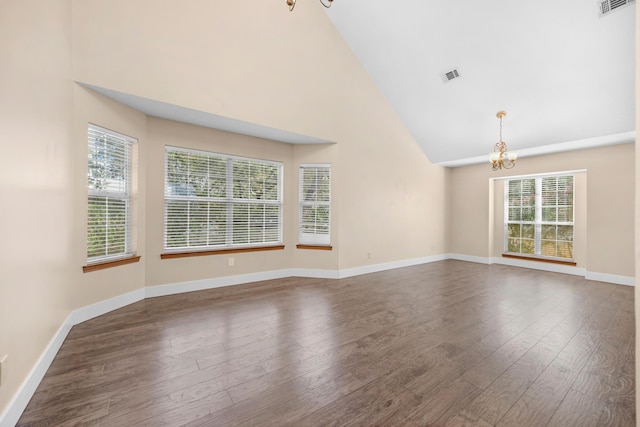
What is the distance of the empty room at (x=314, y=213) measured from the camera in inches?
68.2

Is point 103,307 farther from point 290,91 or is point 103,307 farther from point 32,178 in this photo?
point 290,91

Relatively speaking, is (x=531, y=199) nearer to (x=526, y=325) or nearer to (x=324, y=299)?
(x=526, y=325)

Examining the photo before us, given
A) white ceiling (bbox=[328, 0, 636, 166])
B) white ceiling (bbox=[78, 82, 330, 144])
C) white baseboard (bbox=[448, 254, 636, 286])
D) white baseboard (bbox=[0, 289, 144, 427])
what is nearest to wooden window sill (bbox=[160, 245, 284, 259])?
white baseboard (bbox=[0, 289, 144, 427])

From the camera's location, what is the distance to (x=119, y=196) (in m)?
3.38

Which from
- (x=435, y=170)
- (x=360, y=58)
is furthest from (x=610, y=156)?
(x=360, y=58)

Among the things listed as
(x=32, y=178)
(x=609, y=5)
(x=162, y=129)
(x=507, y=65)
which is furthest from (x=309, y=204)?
(x=609, y=5)

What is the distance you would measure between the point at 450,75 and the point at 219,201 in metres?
4.41

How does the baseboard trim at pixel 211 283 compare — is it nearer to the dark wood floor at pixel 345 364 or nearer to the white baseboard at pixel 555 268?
the dark wood floor at pixel 345 364

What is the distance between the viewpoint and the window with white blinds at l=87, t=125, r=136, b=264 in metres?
3.09

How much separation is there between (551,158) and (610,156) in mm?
875

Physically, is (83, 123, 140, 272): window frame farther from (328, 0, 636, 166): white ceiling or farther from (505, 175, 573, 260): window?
(505, 175, 573, 260): window

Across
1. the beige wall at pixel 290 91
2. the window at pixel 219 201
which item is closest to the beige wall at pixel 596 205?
the beige wall at pixel 290 91

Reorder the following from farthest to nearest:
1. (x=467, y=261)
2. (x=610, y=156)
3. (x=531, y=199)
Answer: (x=467, y=261) < (x=531, y=199) < (x=610, y=156)

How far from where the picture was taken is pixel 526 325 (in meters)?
2.93
